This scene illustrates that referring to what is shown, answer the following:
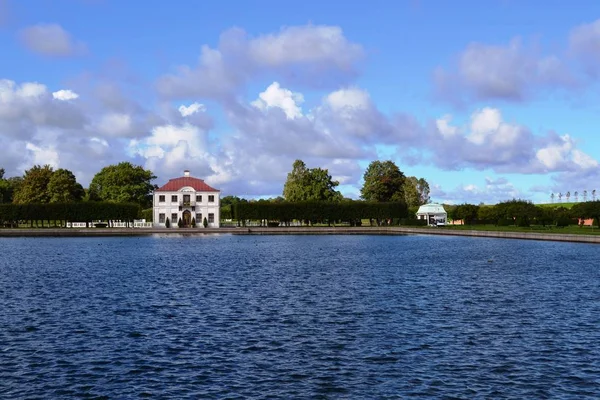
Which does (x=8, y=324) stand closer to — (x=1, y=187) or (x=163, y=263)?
(x=163, y=263)

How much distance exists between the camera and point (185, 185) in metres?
134

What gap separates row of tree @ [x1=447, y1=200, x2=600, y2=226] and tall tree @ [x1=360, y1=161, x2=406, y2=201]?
60.8 feet

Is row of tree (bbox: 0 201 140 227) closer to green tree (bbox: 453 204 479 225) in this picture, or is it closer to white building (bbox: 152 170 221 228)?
white building (bbox: 152 170 221 228)

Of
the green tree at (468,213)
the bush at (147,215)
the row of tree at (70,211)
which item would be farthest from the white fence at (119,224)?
the green tree at (468,213)

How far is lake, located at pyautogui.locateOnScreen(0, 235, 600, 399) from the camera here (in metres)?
18.3

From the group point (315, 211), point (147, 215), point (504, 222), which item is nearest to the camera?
point (504, 222)

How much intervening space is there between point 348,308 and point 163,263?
99.9ft

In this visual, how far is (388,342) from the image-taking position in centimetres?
2381

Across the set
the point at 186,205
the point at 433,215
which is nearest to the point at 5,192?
the point at 186,205

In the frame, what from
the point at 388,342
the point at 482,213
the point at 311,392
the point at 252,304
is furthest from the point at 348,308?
the point at 482,213

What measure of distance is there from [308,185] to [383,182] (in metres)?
23.0

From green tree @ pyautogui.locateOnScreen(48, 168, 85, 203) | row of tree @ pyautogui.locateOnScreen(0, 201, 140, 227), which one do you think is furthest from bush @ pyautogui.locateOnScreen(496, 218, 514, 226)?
green tree @ pyautogui.locateOnScreen(48, 168, 85, 203)

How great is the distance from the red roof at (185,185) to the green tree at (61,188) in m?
23.5

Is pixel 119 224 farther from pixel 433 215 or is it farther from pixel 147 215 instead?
pixel 433 215
